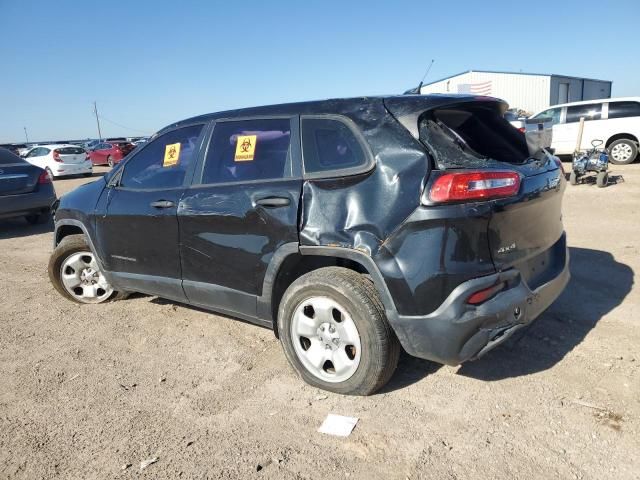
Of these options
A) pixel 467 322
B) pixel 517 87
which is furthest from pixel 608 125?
pixel 517 87

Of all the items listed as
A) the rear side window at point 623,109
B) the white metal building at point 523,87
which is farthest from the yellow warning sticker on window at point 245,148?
the white metal building at point 523,87

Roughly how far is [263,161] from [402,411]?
5.66 feet

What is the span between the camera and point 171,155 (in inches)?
149

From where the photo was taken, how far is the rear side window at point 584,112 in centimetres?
1316

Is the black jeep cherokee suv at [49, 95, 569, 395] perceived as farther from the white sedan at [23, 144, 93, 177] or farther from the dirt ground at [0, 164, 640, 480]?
the white sedan at [23, 144, 93, 177]

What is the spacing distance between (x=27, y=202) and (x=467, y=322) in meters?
8.37

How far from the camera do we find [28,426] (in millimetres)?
2814

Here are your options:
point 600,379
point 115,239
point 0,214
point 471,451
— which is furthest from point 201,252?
point 0,214

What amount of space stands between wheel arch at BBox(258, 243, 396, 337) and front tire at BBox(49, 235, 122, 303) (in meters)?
2.19

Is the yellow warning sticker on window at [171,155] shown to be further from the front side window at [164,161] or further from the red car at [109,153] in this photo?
the red car at [109,153]

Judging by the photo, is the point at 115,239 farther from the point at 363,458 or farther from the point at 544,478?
the point at 544,478

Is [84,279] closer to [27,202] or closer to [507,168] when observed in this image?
[507,168]

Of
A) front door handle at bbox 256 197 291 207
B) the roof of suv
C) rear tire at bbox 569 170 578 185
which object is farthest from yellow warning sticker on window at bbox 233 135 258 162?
rear tire at bbox 569 170 578 185

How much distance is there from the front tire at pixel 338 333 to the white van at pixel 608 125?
1274cm
